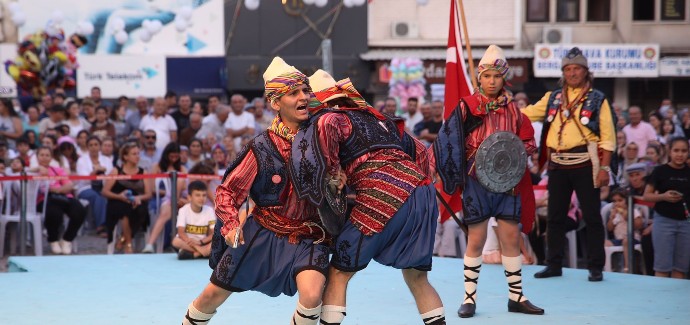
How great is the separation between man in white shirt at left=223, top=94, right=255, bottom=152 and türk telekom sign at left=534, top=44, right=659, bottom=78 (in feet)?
33.0

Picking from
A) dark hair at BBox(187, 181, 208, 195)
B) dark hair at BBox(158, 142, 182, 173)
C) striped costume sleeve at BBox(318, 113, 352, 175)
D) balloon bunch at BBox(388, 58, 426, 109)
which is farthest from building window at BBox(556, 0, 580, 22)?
striped costume sleeve at BBox(318, 113, 352, 175)

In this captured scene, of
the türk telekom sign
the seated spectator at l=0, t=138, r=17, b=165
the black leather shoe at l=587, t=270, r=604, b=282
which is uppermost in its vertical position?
the türk telekom sign

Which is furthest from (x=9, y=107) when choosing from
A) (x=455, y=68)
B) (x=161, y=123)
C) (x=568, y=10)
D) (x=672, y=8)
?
(x=672, y=8)

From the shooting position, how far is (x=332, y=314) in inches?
207

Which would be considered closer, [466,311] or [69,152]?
[466,311]

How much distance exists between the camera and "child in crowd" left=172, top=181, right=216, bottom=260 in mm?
10375

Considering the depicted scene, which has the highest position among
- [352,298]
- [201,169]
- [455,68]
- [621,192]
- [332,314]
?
[455,68]

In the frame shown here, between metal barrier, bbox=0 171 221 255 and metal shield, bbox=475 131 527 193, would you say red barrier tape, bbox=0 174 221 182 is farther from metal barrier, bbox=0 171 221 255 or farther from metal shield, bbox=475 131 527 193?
metal shield, bbox=475 131 527 193

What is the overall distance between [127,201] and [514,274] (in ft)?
19.3

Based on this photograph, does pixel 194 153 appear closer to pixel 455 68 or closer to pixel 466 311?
pixel 455 68

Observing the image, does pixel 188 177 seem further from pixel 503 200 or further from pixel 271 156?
pixel 271 156

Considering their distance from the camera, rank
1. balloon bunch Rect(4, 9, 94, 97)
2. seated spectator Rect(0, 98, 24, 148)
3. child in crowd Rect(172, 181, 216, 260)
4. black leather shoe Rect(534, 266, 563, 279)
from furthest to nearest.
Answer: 1. balloon bunch Rect(4, 9, 94, 97)
2. seated spectator Rect(0, 98, 24, 148)
3. child in crowd Rect(172, 181, 216, 260)
4. black leather shoe Rect(534, 266, 563, 279)

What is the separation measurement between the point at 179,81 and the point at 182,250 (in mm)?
11860

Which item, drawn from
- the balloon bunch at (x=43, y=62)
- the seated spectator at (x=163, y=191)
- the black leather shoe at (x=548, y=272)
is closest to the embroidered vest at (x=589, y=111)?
the black leather shoe at (x=548, y=272)
